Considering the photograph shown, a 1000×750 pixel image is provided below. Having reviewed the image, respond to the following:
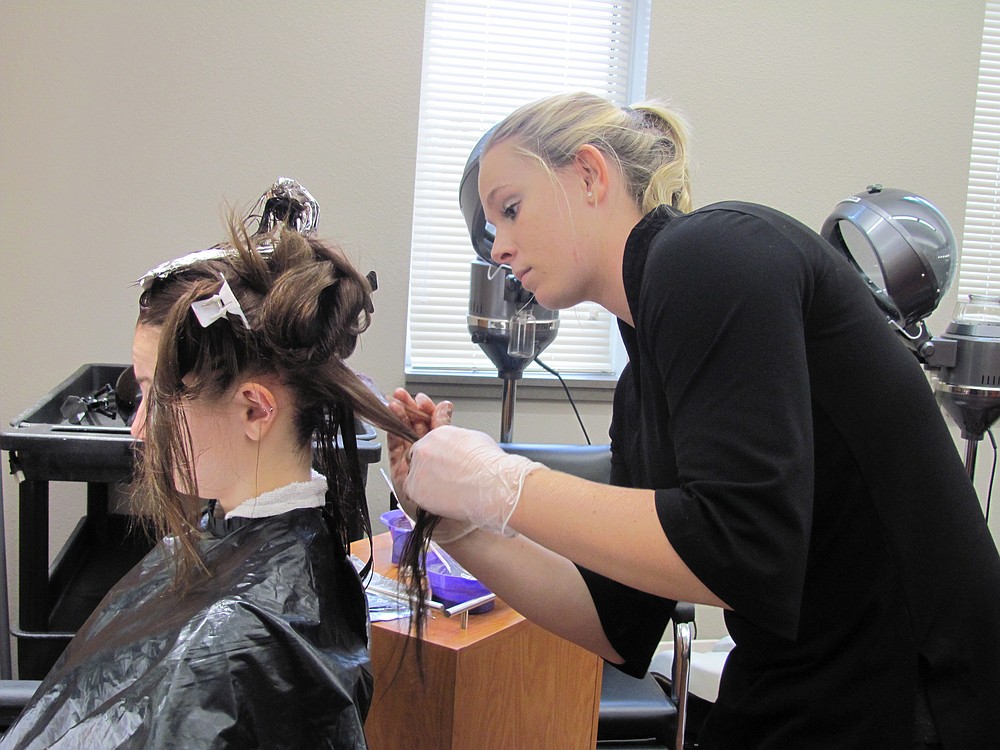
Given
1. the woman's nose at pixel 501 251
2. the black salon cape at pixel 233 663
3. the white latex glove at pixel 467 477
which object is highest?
the woman's nose at pixel 501 251

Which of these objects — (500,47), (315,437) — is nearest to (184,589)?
(315,437)

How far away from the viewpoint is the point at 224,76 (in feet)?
7.85

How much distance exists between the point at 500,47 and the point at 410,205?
63 centimetres

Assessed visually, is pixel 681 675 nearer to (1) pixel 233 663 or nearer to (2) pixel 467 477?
(2) pixel 467 477

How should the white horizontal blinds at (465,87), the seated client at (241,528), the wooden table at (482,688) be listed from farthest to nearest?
the white horizontal blinds at (465,87), the wooden table at (482,688), the seated client at (241,528)

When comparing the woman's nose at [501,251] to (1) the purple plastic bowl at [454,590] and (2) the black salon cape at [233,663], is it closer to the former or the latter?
(2) the black salon cape at [233,663]

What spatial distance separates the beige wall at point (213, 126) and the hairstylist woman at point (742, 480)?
1390 mm

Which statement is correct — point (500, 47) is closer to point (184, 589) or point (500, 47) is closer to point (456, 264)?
point (456, 264)

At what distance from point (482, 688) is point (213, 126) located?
169 centimetres

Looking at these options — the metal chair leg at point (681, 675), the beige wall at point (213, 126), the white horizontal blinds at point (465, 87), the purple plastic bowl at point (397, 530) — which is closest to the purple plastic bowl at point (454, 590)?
the purple plastic bowl at point (397, 530)

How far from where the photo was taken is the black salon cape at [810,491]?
84cm

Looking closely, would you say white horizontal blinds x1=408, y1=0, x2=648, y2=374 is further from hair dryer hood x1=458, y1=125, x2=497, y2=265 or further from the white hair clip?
the white hair clip

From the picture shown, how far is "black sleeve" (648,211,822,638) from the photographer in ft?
2.73

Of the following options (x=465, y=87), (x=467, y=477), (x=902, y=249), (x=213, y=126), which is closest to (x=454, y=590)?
(x=467, y=477)
